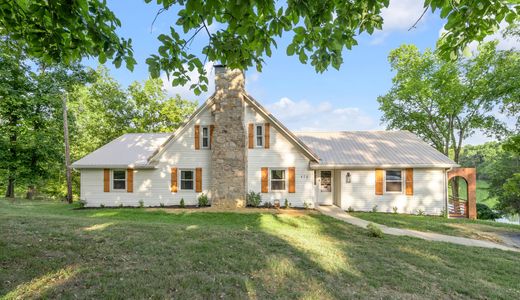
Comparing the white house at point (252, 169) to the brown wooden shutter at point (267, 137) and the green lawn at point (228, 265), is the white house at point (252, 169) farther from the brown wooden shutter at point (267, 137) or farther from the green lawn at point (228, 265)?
the green lawn at point (228, 265)

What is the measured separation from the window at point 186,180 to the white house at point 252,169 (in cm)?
6

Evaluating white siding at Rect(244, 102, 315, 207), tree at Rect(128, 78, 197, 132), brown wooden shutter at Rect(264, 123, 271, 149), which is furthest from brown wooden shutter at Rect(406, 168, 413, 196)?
tree at Rect(128, 78, 197, 132)

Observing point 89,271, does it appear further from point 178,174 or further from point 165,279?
point 178,174

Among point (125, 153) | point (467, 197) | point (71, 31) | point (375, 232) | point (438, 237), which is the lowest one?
point (438, 237)

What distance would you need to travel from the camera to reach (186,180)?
1411 centimetres

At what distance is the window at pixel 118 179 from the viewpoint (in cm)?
1432

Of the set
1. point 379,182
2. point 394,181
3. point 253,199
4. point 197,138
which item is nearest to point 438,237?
point 379,182

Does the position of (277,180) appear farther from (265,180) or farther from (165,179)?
(165,179)

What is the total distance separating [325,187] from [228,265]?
37.7 ft

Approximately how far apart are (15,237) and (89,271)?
8.87 feet

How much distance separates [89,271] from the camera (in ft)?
13.7

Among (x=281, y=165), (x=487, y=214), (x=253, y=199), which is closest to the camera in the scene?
(x=253, y=199)

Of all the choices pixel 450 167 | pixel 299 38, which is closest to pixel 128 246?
pixel 299 38

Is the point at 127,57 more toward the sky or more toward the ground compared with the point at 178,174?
more toward the sky
